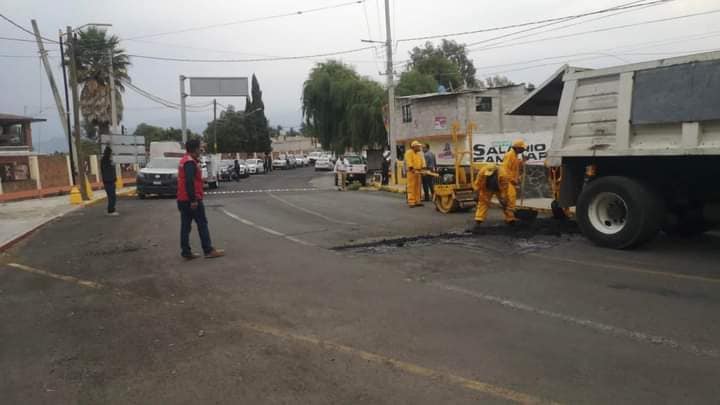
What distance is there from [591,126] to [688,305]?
3.72m

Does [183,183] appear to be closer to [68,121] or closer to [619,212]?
[619,212]

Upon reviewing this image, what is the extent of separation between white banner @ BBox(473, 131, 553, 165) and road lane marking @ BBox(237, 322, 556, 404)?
1090cm

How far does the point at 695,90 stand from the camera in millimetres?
6859

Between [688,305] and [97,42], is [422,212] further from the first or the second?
[97,42]

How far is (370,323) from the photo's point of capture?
4773mm

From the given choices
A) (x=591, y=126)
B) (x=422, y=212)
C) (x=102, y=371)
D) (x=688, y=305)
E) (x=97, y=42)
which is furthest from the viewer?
(x=97, y=42)

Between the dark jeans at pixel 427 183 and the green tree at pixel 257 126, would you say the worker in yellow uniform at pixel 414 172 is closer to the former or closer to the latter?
the dark jeans at pixel 427 183

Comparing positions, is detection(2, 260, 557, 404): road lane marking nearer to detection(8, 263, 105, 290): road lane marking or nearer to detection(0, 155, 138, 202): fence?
detection(8, 263, 105, 290): road lane marking

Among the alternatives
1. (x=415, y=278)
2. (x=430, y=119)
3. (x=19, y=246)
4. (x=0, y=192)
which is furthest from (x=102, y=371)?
(x=430, y=119)

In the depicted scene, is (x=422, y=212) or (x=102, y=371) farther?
(x=422, y=212)

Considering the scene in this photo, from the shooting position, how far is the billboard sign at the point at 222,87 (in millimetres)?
34188

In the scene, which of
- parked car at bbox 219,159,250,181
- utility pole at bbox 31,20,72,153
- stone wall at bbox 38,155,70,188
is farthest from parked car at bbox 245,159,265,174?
utility pole at bbox 31,20,72,153

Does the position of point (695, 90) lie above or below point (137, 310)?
above

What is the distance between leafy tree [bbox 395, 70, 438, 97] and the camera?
3953cm
